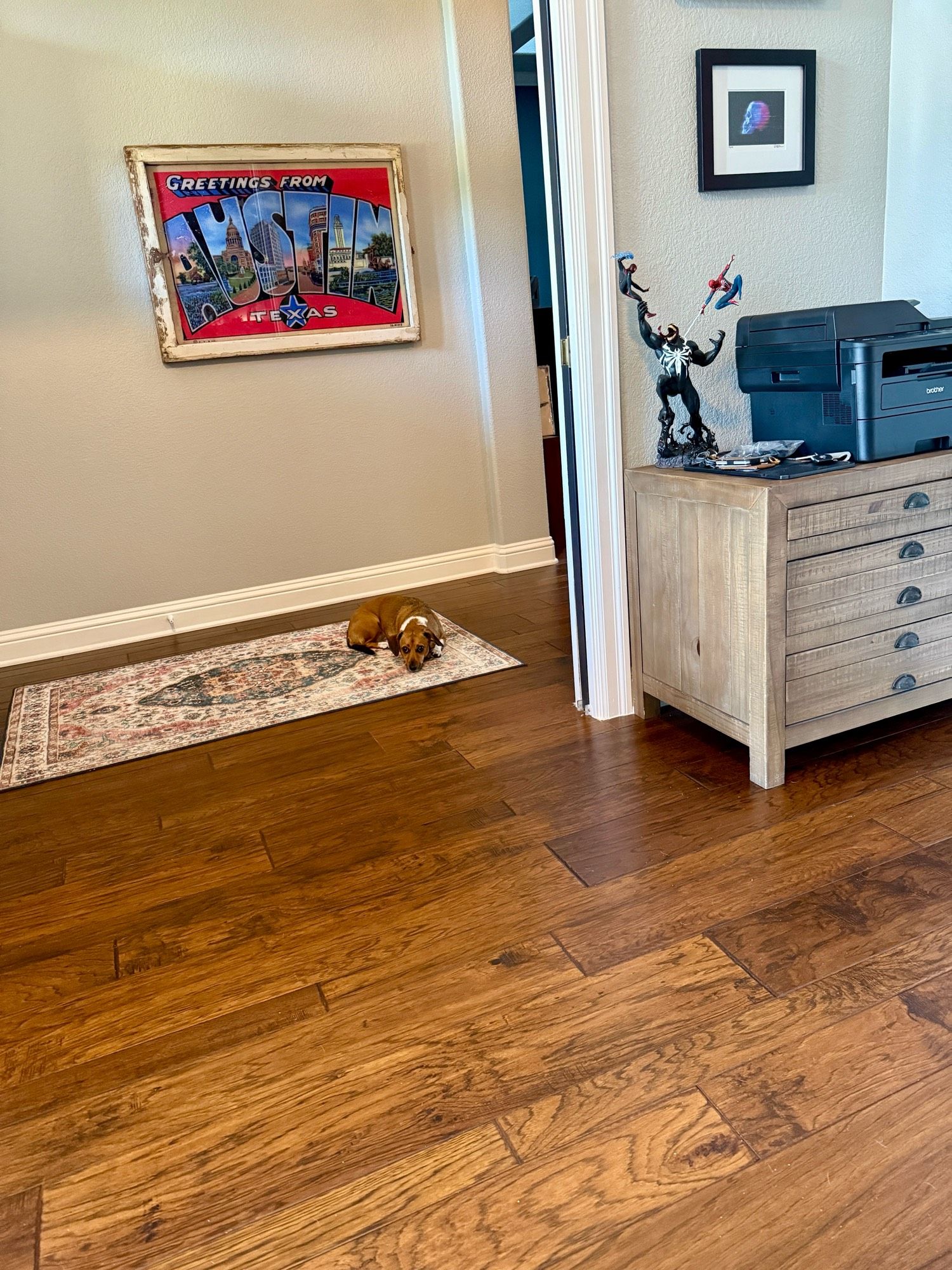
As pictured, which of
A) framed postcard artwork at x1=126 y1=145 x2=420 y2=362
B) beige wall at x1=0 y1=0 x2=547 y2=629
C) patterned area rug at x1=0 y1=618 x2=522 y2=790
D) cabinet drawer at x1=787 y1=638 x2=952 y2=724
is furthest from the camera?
framed postcard artwork at x1=126 y1=145 x2=420 y2=362

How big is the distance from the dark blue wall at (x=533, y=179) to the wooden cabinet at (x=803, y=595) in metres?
4.10

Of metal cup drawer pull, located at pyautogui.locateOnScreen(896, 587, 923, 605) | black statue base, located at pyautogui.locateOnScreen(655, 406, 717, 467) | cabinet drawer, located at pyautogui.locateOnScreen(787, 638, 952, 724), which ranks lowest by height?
cabinet drawer, located at pyautogui.locateOnScreen(787, 638, 952, 724)

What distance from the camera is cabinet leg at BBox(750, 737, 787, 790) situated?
79.7 inches

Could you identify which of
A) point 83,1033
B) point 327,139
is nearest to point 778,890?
point 83,1033

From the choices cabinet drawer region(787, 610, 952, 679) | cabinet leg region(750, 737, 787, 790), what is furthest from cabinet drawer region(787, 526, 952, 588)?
cabinet leg region(750, 737, 787, 790)

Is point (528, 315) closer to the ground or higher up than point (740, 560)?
higher up

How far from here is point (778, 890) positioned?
1.67 meters

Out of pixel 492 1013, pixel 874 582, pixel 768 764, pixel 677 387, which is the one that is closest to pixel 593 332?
pixel 677 387

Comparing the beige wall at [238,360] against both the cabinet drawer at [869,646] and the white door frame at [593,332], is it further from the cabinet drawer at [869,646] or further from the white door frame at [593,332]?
the cabinet drawer at [869,646]

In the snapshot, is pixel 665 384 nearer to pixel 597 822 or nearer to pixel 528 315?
pixel 597 822

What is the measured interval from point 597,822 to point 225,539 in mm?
2502

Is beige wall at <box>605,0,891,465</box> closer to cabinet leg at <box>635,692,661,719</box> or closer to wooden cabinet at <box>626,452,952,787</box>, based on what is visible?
wooden cabinet at <box>626,452,952,787</box>

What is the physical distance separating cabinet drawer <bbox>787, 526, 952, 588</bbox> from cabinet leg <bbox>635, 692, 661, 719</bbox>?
63cm

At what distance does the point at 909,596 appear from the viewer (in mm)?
2125
